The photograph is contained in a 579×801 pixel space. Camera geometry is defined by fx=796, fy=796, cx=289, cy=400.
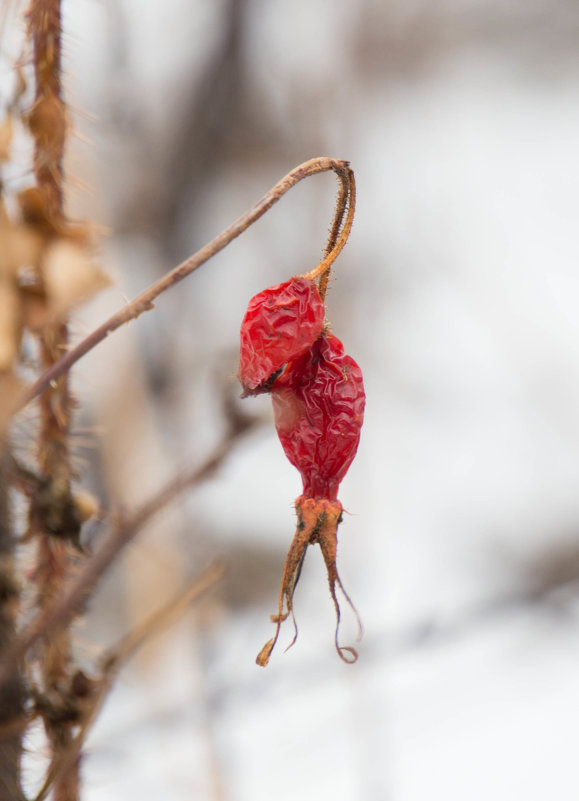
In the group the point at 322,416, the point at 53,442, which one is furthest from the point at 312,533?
the point at 53,442

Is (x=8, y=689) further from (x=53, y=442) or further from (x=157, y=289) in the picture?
(x=157, y=289)

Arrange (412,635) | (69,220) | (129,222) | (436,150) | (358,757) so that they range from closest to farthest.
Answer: (69,220) < (412,635) < (358,757) < (129,222) < (436,150)

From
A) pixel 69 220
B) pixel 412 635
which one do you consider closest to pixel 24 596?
pixel 69 220

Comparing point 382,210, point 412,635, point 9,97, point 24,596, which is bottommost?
point 412,635

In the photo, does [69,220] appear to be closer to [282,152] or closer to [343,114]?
[343,114]

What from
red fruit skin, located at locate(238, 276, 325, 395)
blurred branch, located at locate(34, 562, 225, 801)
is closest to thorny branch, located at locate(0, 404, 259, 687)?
blurred branch, located at locate(34, 562, 225, 801)

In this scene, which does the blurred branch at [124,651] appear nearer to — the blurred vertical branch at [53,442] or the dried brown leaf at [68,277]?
the blurred vertical branch at [53,442]

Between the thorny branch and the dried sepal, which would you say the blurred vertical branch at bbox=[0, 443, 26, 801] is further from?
the dried sepal
